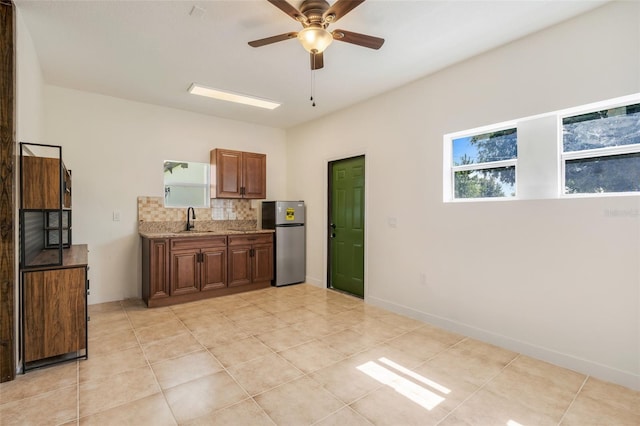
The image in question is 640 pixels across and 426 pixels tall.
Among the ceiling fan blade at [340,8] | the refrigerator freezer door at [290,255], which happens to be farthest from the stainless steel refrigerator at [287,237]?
the ceiling fan blade at [340,8]

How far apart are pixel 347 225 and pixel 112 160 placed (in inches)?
138

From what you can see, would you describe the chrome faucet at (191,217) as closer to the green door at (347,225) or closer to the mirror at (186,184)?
the mirror at (186,184)

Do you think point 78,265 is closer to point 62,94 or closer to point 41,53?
point 41,53

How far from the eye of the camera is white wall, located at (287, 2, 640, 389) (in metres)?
2.36

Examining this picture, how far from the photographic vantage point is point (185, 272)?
14.2 ft

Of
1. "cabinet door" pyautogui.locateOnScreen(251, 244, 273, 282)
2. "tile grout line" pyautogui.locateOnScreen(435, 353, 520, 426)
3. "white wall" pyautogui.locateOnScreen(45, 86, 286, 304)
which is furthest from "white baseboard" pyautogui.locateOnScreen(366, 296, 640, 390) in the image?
"white wall" pyautogui.locateOnScreen(45, 86, 286, 304)

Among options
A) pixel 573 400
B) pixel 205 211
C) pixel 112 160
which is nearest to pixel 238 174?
pixel 205 211

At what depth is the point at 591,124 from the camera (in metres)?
2.56

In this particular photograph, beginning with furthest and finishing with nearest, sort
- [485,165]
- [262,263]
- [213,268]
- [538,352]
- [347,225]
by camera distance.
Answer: [262,263]
[347,225]
[213,268]
[485,165]
[538,352]

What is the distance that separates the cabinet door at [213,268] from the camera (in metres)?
4.49

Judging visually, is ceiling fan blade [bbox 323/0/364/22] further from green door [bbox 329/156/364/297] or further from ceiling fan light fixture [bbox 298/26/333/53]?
green door [bbox 329/156/364/297]

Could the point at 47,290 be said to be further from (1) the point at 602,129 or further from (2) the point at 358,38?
(1) the point at 602,129

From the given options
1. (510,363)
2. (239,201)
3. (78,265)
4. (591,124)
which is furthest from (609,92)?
(239,201)

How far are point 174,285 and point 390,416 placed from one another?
131 inches
